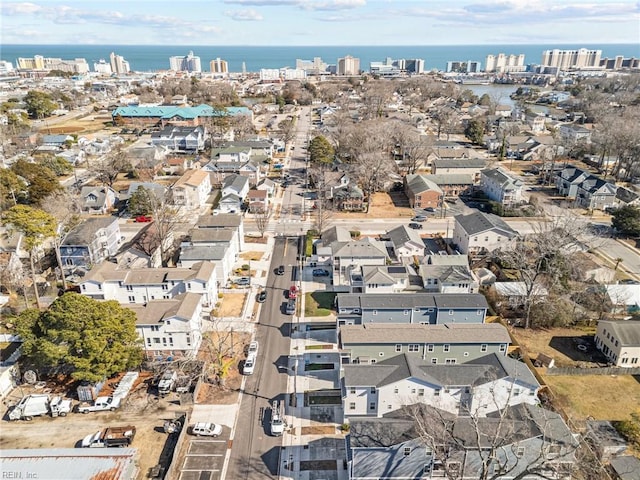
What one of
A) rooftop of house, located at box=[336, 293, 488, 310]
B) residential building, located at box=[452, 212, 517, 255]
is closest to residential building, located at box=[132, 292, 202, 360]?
rooftop of house, located at box=[336, 293, 488, 310]

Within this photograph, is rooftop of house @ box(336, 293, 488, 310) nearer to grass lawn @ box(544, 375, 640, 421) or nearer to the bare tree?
grass lawn @ box(544, 375, 640, 421)

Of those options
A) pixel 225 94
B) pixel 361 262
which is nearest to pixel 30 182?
pixel 361 262

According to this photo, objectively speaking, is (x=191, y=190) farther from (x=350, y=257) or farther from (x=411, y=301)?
(x=411, y=301)

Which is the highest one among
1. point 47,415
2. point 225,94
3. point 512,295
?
point 225,94

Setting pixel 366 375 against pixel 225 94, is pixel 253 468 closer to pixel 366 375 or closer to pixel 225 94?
pixel 366 375

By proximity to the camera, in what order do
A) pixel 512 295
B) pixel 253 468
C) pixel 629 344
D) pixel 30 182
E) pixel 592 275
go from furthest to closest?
pixel 30 182, pixel 592 275, pixel 512 295, pixel 629 344, pixel 253 468

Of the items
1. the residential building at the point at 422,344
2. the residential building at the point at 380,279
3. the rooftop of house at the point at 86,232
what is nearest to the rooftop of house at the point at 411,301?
the residential building at the point at 380,279

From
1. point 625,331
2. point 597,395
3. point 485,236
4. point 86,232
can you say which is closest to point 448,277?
point 485,236
